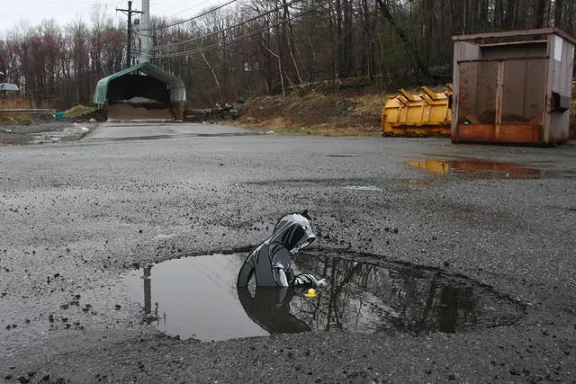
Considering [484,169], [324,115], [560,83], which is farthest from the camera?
[324,115]

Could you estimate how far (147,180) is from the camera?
790 cm

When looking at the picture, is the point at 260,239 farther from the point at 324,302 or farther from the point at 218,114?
the point at 218,114

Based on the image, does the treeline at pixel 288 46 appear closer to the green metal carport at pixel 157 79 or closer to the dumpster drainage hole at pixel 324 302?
the green metal carport at pixel 157 79

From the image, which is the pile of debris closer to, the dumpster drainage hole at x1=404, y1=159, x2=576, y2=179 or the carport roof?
the carport roof

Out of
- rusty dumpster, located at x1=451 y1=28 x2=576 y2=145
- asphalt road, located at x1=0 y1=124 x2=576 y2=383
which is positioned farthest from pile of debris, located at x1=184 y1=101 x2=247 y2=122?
asphalt road, located at x1=0 y1=124 x2=576 y2=383

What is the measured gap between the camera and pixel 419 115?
19922 mm

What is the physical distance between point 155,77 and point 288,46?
14.7 meters

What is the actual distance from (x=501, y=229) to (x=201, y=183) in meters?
4.24

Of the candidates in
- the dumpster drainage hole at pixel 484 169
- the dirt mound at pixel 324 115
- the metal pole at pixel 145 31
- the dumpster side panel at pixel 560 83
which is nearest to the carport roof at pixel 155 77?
the metal pole at pixel 145 31

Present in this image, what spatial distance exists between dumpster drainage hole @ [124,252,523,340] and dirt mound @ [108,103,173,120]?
47865 millimetres

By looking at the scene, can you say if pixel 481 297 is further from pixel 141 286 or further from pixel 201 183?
pixel 201 183

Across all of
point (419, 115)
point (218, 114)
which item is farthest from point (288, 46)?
point (419, 115)

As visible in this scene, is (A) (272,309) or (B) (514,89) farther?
(B) (514,89)

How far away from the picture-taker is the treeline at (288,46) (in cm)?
3145
